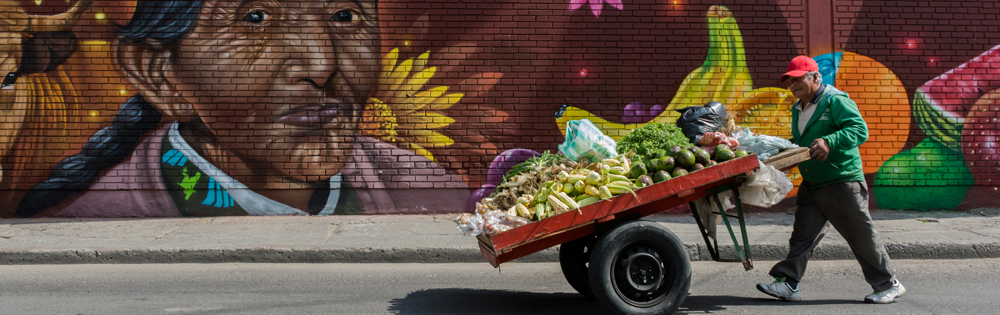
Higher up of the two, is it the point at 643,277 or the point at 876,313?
the point at 643,277

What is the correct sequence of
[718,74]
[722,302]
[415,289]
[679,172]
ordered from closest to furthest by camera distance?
1. [679,172]
2. [722,302]
3. [415,289]
4. [718,74]

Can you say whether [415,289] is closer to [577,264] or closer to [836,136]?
[577,264]

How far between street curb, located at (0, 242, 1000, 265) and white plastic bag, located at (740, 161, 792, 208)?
230 centimetres

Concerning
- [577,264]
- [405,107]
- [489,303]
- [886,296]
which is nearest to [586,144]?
[577,264]

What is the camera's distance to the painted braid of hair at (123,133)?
8.45 m

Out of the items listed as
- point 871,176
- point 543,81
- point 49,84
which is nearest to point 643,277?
point 543,81

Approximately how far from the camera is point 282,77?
8531 mm

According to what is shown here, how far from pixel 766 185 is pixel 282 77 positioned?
6727 millimetres

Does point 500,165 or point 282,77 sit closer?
point 282,77

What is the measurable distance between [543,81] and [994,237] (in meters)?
5.55

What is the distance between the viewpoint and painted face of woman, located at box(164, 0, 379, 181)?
852 cm

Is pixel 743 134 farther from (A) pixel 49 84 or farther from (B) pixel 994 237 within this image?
(A) pixel 49 84

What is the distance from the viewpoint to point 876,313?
425 centimetres

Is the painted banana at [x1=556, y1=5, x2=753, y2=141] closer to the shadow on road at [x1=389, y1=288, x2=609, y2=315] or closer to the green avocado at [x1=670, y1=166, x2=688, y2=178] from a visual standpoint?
the shadow on road at [x1=389, y1=288, x2=609, y2=315]
